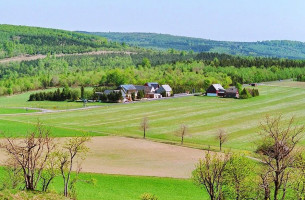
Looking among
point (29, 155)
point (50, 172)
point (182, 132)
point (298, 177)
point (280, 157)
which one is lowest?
point (182, 132)

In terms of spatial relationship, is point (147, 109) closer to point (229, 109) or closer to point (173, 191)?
point (229, 109)

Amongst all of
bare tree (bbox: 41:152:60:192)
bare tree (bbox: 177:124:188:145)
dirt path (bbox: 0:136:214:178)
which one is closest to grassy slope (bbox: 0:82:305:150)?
bare tree (bbox: 177:124:188:145)

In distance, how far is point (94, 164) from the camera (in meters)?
58.8

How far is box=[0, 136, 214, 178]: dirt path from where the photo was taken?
55.9m

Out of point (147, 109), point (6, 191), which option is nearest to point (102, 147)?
point (6, 191)

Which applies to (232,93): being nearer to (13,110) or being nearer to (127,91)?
(127,91)

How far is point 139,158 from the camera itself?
63.5 m

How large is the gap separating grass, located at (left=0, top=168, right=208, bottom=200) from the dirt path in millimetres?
2733

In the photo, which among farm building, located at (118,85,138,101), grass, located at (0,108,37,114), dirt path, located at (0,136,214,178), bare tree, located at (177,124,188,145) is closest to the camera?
dirt path, located at (0,136,214,178)

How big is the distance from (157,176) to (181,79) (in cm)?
14244

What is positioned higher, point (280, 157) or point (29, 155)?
point (280, 157)

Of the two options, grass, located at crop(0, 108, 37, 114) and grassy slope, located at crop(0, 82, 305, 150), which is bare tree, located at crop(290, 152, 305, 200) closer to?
grassy slope, located at crop(0, 82, 305, 150)

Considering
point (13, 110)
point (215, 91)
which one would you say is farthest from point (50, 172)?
point (215, 91)

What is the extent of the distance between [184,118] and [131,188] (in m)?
56.8
